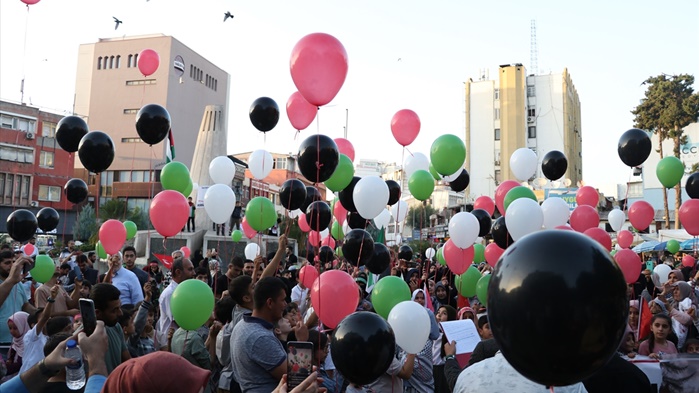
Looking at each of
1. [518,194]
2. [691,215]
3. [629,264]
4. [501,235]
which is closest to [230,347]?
[501,235]

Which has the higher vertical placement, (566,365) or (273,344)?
(566,365)

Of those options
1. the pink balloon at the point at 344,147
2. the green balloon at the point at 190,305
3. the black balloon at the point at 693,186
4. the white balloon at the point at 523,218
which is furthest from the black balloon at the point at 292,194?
the black balloon at the point at 693,186

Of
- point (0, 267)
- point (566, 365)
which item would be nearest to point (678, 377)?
point (566, 365)

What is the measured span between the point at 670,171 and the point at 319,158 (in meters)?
6.67

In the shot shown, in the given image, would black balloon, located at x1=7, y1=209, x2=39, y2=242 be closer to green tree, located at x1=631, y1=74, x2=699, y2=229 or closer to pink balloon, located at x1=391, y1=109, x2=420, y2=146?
pink balloon, located at x1=391, y1=109, x2=420, y2=146

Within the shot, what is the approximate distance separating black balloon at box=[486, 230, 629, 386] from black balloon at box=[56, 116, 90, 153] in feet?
24.1

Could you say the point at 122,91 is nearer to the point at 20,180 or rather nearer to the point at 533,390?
the point at 20,180

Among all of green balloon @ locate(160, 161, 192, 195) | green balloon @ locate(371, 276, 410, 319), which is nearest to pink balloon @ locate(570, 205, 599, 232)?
green balloon @ locate(371, 276, 410, 319)

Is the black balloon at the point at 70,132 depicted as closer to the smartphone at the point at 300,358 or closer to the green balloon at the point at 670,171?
the smartphone at the point at 300,358

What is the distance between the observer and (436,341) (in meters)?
5.50

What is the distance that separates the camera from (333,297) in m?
4.91

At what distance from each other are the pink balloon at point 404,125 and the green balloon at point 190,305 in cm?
526

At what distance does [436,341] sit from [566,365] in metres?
3.67

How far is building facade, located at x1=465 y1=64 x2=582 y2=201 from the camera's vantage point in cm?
5734
